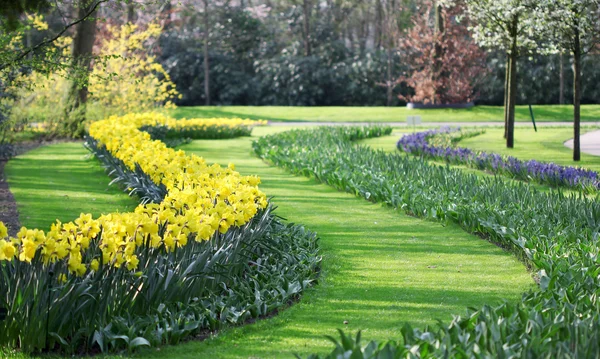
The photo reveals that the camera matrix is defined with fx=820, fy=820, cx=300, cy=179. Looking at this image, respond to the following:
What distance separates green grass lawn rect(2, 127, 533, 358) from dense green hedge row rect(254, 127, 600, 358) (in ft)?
0.74

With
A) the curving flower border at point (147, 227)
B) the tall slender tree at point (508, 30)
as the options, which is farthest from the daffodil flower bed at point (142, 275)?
the tall slender tree at point (508, 30)

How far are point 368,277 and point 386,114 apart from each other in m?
24.5

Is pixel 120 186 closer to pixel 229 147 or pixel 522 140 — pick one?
pixel 229 147

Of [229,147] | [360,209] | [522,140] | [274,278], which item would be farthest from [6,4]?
[522,140]

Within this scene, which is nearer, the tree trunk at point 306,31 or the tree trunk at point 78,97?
the tree trunk at point 78,97

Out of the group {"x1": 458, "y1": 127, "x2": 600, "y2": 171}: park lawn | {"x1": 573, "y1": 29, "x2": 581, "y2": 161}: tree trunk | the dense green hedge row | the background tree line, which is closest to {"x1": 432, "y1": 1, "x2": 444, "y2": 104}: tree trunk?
the background tree line

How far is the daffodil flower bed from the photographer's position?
4.68m

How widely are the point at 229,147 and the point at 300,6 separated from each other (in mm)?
26052

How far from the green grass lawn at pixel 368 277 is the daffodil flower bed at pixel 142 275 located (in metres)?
0.23

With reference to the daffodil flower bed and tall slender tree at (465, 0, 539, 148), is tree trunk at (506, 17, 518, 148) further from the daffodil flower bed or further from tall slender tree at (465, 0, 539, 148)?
the daffodil flower bed

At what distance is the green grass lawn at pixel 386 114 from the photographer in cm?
2906

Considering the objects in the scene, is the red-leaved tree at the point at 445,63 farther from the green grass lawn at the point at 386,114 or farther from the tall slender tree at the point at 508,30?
the tall slender tree at the point at 508,30

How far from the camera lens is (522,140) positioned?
1997 cm

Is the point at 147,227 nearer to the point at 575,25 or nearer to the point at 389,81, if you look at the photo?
the point at 575,25
